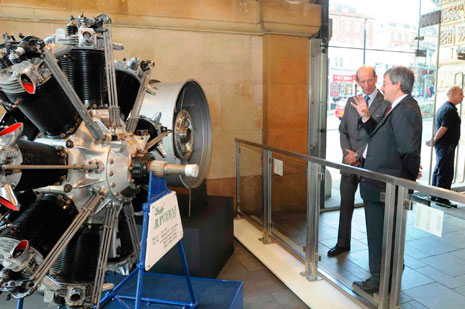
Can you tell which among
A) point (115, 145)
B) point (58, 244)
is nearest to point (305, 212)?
point (115, 145)

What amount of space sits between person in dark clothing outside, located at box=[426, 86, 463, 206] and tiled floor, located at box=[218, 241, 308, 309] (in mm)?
3207

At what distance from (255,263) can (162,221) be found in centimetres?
166

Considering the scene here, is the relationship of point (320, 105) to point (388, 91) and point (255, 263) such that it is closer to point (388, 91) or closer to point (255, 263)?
point (388, 91)

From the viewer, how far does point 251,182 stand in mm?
4340

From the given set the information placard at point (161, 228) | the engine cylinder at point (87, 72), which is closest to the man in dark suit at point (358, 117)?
the information placard at point (161, 228)

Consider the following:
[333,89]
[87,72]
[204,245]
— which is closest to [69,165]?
[87,72]

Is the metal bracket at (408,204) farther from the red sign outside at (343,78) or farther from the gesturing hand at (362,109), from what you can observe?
the red sign outside at (343,78)

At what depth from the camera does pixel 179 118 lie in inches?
94.4

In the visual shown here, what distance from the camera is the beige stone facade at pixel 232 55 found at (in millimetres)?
3865

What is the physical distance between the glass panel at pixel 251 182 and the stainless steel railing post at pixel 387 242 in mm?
1781

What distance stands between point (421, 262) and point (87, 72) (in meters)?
2.15

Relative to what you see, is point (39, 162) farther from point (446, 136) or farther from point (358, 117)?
point (446, 136)

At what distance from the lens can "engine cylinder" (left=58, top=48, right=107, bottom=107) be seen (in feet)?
5.58

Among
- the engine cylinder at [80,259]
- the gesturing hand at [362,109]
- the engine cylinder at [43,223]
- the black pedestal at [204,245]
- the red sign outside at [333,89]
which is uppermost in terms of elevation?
the red sign outside at [333,89]
